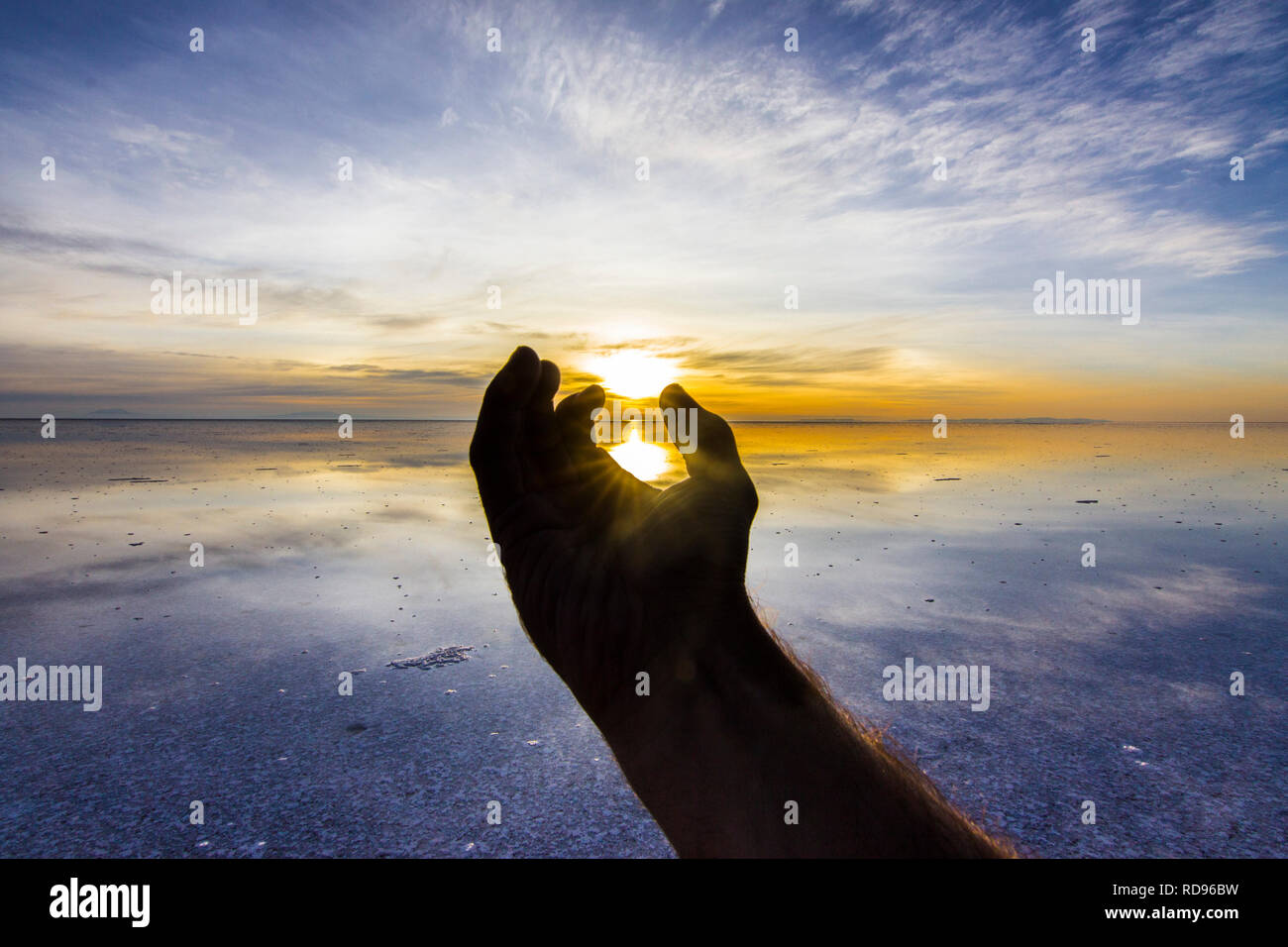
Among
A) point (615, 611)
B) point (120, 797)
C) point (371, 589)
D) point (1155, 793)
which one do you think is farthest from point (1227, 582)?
point (120, 797)

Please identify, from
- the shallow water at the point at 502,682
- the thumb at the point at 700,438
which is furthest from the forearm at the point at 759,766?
the shallow water at the point at 502,682

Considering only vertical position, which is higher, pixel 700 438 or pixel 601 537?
pixel 700 438

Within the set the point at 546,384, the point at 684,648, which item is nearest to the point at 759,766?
the point at 684,648

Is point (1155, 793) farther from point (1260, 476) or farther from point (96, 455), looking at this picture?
point (96, 455)

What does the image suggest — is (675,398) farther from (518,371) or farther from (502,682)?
(502,682)

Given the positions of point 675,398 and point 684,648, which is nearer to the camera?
point 684,648

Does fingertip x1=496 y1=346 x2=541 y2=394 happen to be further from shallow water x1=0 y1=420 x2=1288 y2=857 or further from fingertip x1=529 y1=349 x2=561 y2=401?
shallow water x1=0 y1=420 x2=1288 y2=857

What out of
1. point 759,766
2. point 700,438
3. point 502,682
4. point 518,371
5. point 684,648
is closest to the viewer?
point 759,766

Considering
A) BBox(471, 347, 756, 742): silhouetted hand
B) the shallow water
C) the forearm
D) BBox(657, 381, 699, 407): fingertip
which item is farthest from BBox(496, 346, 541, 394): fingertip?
the shallow water
